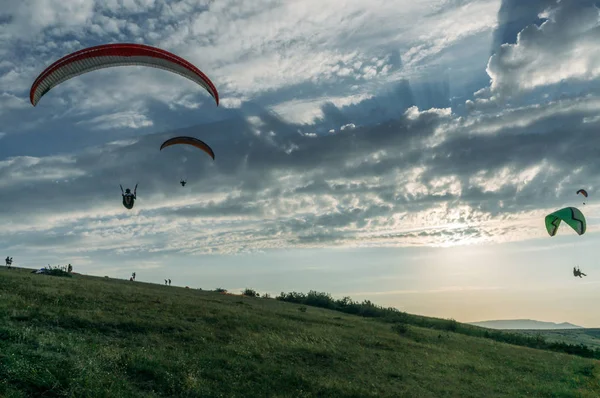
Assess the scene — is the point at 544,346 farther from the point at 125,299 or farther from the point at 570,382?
the point at 125,299

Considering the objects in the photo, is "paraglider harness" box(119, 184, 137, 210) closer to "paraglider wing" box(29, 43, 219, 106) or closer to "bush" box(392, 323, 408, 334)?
"paraglider wing" box(29, 43, 219, 106)

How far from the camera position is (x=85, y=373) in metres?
14.2

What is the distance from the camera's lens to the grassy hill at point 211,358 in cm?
1469

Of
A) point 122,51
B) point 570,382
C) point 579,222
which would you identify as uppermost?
point 122,51

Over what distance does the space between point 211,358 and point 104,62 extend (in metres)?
15.0

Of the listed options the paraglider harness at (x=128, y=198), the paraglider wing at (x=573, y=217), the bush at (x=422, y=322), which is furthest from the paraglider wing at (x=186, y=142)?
the paraglider wing at (x=573, y=217)

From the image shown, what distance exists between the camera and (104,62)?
69.6ft

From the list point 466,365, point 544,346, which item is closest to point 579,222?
point 466,365

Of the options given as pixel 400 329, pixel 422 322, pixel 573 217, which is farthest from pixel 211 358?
pixel 422 322

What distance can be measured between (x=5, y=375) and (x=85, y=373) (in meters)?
2.22

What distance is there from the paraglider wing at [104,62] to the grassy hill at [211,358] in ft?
35.8

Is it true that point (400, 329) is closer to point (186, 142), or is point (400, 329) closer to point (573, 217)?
point (573, 217)

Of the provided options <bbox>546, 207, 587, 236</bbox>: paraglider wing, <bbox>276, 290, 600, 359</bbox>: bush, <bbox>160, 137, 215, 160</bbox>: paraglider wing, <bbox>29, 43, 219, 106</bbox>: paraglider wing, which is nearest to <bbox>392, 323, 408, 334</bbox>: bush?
<bbox>276, 290, 600, 359</bbox>: bush

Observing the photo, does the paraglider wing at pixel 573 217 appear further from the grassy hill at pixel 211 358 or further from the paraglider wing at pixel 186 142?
the paraglider wing at pixel 186 142
